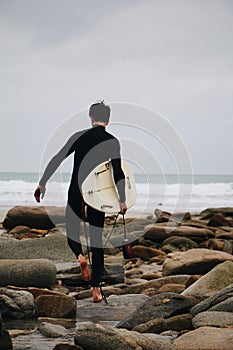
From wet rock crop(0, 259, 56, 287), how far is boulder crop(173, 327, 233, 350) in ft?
11.0

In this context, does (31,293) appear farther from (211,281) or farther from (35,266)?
(211,281)

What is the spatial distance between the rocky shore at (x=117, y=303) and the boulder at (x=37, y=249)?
0.02 metres

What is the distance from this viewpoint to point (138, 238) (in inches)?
551

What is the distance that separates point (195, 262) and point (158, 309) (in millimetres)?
3116

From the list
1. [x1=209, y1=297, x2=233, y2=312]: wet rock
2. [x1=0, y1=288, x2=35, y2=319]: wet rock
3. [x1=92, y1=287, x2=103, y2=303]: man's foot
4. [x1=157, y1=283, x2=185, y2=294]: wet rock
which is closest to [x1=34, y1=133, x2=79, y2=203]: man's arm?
[x1=0, y1=288, x2=35, y2=319]: wet rock

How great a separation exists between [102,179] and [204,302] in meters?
1.81

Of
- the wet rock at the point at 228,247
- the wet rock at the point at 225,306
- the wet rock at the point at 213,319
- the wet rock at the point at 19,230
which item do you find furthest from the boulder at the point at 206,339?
the wet rock at the point at 19,230

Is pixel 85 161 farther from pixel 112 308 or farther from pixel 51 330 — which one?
pixel 51 330

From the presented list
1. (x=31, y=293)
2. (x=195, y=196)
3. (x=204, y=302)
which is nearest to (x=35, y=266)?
(x=31, y=293)

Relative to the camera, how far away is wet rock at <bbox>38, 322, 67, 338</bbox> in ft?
18.0

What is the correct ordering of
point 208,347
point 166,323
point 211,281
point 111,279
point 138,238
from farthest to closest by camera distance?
point 138,238
point 111,279
point 211,281
point 166,323
point 208,347

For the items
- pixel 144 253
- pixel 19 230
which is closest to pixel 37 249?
pixel 144 253

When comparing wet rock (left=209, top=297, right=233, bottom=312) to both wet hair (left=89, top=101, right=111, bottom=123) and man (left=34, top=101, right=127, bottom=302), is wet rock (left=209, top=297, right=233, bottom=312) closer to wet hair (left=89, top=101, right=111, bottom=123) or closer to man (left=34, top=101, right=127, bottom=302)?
man (left=34, top=101, right=127, bottom=302)

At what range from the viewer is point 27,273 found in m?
7.84
